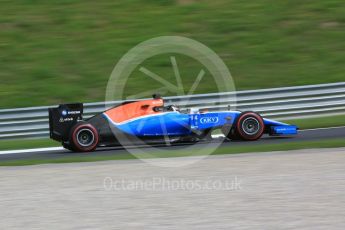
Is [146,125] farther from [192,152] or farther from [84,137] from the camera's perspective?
[192,152]

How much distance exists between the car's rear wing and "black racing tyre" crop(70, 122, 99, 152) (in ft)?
0.66

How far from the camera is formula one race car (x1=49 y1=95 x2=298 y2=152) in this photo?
11531 millimetres

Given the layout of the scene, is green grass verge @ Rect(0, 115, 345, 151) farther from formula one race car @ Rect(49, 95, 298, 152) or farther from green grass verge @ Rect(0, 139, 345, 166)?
green grass verge @ Rect(0, 139, 345, 166)

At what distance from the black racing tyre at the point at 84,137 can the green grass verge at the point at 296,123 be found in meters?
1.56

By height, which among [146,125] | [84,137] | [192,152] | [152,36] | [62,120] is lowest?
[192,152]

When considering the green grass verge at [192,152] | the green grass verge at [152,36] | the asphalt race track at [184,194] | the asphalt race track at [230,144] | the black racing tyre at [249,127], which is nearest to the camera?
the asphalt race track at [184,194]

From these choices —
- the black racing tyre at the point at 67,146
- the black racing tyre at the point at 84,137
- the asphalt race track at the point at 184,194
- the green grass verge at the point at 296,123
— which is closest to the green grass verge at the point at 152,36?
the green grass verge at the point at 296,123

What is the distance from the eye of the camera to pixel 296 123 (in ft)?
46.8

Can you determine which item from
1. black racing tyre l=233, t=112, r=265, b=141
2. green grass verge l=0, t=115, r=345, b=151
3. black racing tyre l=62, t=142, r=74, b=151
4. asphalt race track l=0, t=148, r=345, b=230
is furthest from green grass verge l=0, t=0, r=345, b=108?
asphalt race track l=0, t=148, r=345, b=230

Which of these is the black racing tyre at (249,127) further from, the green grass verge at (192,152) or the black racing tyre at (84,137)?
the black racing tyre at (84,137)

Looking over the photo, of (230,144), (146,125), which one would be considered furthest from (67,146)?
(230,144)

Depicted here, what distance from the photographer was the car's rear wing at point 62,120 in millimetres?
11719

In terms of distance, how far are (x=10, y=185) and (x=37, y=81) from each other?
9323mm

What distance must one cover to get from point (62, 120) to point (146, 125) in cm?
156
